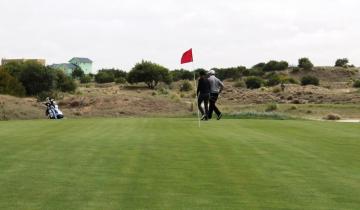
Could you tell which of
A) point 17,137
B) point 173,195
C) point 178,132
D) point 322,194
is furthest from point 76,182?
point 178,132

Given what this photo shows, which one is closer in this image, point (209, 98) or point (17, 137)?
point (17, 137)

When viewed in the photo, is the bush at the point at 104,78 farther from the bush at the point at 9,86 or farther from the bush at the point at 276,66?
the bush at the point at 9,86

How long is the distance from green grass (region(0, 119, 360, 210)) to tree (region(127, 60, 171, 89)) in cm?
7242

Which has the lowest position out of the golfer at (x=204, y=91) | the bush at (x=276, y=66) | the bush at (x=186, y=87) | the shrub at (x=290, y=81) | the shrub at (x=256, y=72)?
the bush at (x=186, y=87)

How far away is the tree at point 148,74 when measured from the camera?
90.5 metres

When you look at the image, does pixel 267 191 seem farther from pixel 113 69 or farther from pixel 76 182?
pixel 113 69

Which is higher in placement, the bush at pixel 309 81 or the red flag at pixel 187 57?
the red flag at pixel 187 57

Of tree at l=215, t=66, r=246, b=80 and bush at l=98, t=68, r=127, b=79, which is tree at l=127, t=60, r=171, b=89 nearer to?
tree at l=215, t=66, r=246, b=80

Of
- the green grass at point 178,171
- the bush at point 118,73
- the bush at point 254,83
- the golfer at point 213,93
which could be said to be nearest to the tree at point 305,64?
the bush at point 254,83

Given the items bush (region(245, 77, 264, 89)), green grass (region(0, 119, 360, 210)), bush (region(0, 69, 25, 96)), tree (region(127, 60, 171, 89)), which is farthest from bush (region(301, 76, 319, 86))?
green grass (region(0, 119, 360, 210))

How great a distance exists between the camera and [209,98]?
28000mm

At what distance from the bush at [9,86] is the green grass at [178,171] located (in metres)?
41.9

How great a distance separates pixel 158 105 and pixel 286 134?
3231 centimetres

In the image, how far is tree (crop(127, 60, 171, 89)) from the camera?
90.5 meters
